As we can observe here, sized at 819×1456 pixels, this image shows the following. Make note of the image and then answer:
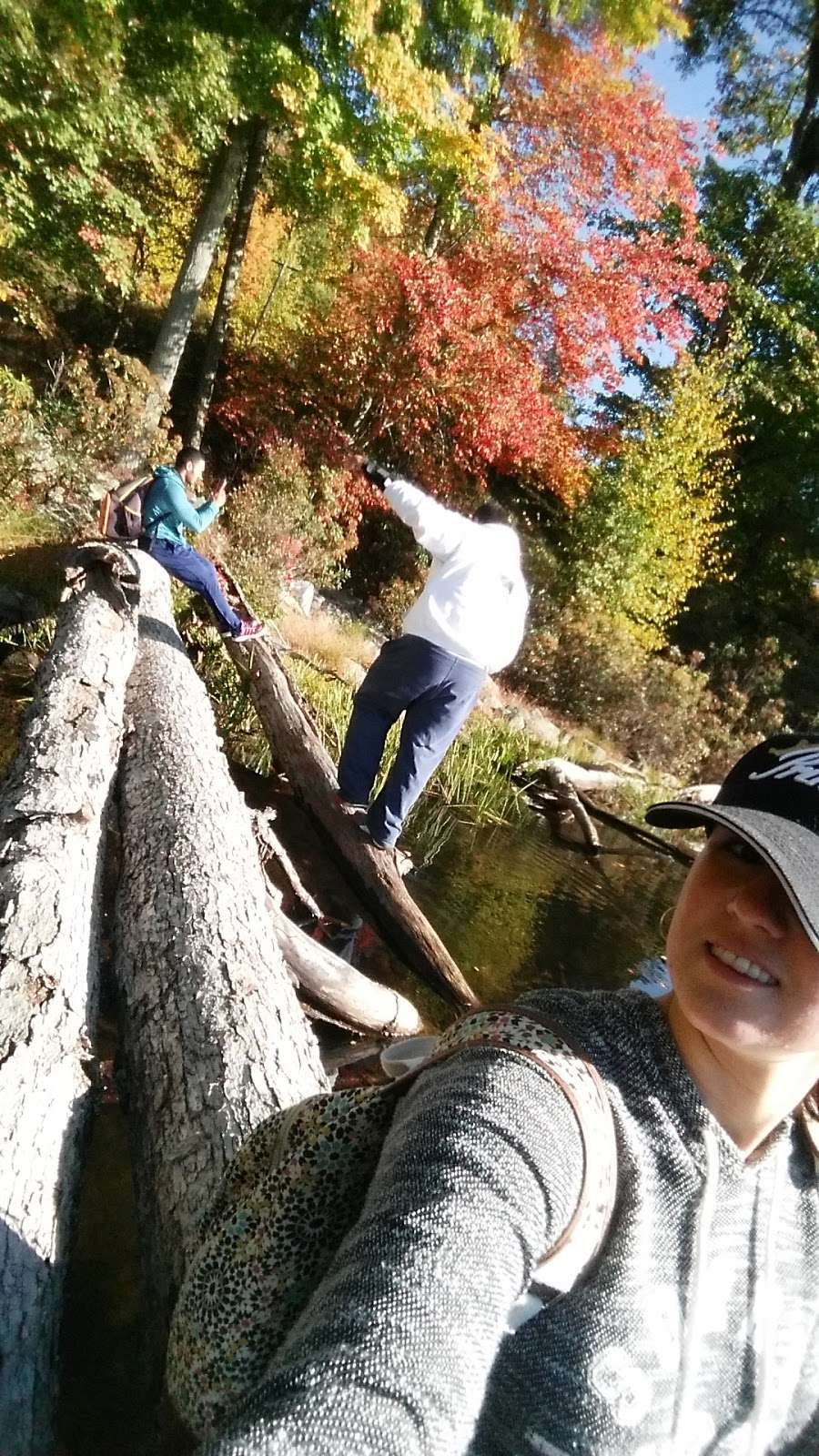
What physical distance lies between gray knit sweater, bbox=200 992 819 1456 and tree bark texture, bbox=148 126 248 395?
10.8m

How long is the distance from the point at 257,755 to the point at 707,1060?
5.41 meters

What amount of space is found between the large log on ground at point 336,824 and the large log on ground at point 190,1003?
1.14m

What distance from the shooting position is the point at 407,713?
4.39 meters

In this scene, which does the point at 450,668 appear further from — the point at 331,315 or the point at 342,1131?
the point at 331,315

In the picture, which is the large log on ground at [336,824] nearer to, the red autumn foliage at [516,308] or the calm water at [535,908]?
the calm water at [535,908]

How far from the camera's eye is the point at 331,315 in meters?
11.2

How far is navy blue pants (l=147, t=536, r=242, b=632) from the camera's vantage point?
20.6 feet

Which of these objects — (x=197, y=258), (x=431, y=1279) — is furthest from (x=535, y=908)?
(x=197, y=258)

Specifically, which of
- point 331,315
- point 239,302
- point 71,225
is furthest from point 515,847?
point 239,302

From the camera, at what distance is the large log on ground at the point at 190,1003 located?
172 cm

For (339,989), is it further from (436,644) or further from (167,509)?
(167,509)

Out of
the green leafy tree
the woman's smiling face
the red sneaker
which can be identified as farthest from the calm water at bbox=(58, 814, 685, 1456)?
the green leafy tree

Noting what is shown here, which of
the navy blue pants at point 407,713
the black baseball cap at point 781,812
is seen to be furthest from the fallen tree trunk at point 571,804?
the black baseball cap at point 781,812

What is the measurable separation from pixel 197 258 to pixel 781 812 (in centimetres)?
1162
